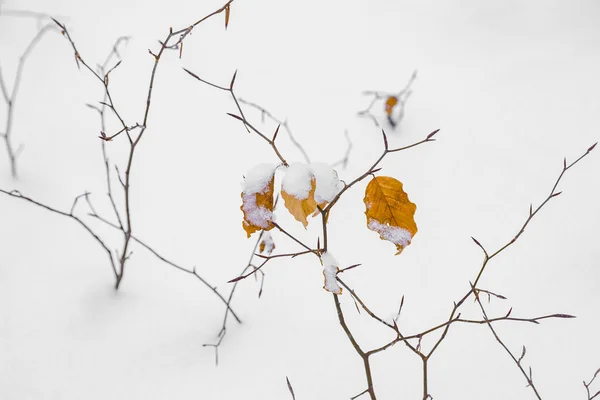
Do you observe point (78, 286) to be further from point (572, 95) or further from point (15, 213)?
point (572, 95)

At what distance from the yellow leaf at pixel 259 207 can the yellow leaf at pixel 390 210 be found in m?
0.16

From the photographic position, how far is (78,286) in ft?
4.14

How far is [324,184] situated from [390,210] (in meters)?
0.12

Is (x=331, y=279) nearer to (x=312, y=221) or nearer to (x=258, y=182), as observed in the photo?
(x=258, y=182)

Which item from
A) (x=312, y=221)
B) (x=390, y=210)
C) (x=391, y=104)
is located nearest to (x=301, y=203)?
(x=390, y=210)

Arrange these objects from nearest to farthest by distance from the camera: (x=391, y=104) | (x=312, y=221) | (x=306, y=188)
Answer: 1. (x=306, y=188)
2. (x=312, y=221)
3. (x=391, y=104)

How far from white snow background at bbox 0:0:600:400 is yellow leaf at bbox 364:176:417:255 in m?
0.59

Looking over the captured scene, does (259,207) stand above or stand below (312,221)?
below

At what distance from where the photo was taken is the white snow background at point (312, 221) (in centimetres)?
113

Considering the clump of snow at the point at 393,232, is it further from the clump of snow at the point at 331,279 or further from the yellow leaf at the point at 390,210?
the clump of snow at the point at 331,279

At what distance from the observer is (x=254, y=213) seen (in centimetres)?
70

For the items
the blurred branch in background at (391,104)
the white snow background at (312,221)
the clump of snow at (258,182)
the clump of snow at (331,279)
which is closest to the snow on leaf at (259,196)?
the clump of snow at (258,182)

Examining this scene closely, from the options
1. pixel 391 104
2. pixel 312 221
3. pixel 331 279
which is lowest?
pixel 331 279

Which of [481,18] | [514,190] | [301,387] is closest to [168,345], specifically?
[301,387]
